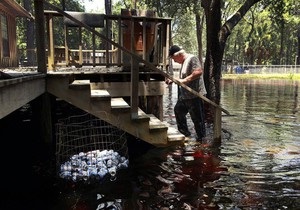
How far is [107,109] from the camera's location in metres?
7.00

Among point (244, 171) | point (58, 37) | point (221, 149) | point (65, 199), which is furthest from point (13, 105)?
Result: point (58, 37)

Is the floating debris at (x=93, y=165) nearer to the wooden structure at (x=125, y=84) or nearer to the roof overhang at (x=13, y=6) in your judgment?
the wooden structure at (x=125, y=84)

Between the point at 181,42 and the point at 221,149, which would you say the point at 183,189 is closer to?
the point at 221,149

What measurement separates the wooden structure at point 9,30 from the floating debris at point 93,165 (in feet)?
32.4

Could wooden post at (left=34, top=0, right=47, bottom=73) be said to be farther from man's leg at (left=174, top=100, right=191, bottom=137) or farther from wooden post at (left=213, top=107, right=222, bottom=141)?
wooden post at (left=213, top=107, right=222, bottom=141)

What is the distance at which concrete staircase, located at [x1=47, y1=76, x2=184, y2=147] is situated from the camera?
689 cm

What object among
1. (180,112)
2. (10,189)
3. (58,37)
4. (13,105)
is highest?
(58,37)

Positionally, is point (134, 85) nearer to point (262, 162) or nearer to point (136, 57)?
point (136, 57)

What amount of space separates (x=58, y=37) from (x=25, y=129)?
4184 cm

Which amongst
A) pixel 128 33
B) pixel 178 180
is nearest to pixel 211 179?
pixel 178 180

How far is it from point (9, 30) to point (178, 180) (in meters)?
14.4

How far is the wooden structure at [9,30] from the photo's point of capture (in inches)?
613

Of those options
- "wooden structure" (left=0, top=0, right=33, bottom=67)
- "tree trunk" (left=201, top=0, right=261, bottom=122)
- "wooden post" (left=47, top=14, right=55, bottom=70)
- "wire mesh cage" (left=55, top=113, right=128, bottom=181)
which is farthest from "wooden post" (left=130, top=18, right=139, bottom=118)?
"wooden structure" (left=0, top=0, right=33, bottom=67)

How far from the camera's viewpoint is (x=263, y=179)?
6246mm
